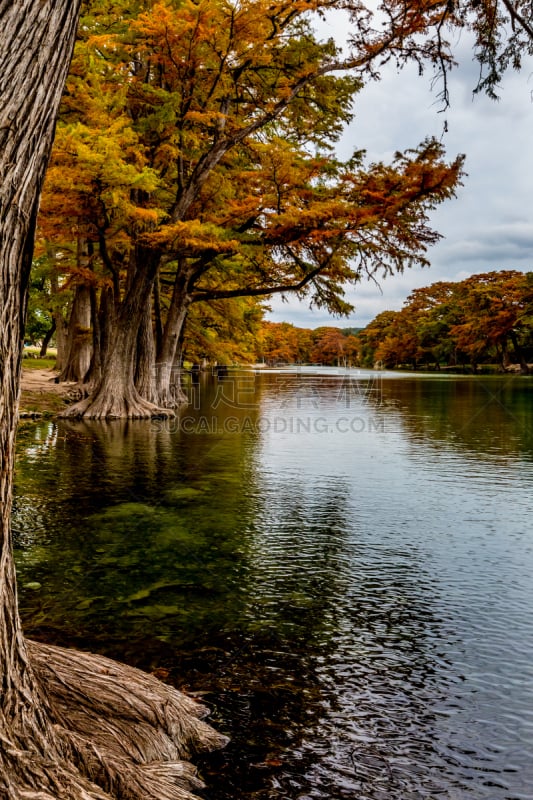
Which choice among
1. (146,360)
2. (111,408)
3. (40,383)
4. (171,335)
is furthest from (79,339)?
(111,408)

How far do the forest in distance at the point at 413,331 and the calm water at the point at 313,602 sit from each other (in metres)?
16.1

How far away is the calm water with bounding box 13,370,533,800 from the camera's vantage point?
388cm

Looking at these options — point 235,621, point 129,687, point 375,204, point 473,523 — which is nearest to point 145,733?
point 129,687

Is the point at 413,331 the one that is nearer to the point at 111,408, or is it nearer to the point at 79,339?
the point at 79,339

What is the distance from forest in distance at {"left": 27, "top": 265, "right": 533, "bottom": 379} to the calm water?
52.7 feet

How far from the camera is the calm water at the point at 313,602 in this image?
3.88 m

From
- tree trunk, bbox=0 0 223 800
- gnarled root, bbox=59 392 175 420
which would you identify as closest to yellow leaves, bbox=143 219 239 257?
gnarled root, bbox=59 392 175 420

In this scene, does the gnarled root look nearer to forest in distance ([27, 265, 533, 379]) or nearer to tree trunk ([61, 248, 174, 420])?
tree trunk ([61, 248, 174, 420])

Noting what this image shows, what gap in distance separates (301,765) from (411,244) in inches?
773

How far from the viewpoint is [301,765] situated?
3.74 m

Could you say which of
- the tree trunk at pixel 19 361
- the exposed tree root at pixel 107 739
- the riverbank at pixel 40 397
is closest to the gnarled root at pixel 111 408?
the riverbank at pixel 40 397

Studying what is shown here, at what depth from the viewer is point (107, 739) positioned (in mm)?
3305

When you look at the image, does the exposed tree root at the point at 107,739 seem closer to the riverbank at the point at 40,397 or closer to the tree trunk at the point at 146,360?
the riverbank at the point at 40,397

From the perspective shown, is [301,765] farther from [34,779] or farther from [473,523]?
[473,523]
